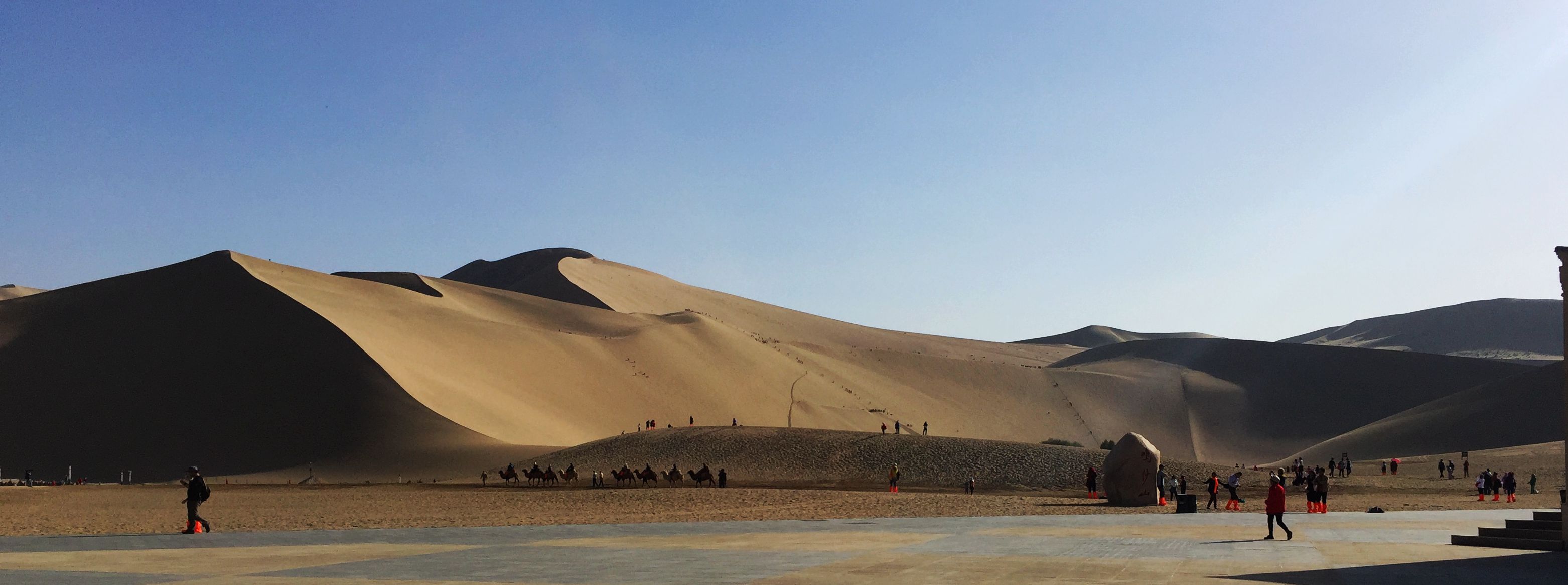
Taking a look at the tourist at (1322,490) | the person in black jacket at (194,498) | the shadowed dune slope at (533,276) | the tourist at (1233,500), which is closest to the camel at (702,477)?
the tourist at (1233,500)

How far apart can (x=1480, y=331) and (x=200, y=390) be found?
150071 mm

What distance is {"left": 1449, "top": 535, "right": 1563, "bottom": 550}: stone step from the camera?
16827 mm

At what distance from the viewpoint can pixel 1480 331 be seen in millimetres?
158250

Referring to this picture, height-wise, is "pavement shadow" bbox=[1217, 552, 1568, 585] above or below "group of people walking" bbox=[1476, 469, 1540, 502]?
above

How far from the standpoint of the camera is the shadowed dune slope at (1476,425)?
75062mm

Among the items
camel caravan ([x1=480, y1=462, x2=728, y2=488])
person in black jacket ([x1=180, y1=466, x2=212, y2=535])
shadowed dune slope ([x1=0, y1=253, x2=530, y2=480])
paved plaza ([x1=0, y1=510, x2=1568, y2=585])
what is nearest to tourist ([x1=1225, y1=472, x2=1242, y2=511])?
paved plaza ([x1=0, y1=510, x2=1568, y2=585])

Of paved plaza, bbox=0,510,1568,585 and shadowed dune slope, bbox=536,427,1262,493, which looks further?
shadowed dune slope, bbox=536,427,1262,493

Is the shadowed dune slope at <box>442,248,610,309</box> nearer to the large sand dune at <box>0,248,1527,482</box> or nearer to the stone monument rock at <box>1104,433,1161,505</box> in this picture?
the large sand dune at <box>0,248,1527,482</box>

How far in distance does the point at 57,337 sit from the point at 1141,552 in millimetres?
74994

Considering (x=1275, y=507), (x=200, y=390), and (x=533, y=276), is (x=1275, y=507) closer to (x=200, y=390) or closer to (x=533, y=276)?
(x=200, y=390)

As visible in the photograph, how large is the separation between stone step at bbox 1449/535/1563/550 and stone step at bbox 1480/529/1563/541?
8 centimetres

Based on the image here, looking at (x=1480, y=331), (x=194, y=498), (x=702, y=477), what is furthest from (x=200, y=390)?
(x=1480, y=331)

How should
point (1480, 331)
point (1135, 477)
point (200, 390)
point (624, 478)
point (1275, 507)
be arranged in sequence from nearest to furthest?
point (1275, 507) → point (1135, 477) → point (624, 478) → point (200, 390) → point (1480, 331)

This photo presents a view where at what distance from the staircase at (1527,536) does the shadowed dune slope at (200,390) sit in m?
46.0
